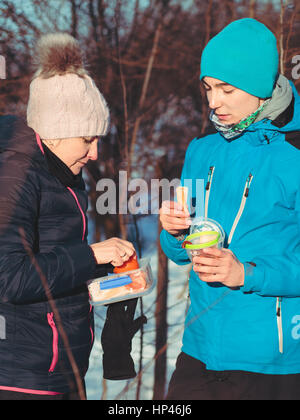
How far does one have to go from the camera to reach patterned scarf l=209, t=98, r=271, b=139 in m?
1.85

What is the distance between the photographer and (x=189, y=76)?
203 inches

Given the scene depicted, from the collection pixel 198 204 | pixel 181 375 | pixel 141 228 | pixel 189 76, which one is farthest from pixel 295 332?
pixel 189 76

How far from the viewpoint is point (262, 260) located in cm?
175

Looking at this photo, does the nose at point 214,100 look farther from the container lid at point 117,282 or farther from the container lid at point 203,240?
the container lid at point 117,282

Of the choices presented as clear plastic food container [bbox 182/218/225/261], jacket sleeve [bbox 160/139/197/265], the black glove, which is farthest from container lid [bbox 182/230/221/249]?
the black glove

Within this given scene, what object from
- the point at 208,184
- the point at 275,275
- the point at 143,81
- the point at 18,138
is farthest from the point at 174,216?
the point at 143,81

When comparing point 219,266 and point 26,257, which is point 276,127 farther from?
point 26,257

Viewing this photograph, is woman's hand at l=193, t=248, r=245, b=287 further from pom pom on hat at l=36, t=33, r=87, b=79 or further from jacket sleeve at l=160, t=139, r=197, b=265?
pom pom on hat at l=36, t=33, r=87, b=79

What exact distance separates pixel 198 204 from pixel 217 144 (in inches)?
10.1

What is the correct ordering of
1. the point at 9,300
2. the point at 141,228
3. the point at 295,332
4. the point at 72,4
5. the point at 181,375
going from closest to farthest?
the point at 9,300 < the point at 295,332 < the point at 181,375 < the point at 72,4 < the point at 141,228

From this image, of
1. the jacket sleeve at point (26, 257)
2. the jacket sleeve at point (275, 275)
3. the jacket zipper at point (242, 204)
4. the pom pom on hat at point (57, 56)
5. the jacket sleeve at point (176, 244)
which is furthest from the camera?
the jacket sleeve at point (176, 244)

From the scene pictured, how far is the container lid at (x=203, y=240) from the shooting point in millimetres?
1635

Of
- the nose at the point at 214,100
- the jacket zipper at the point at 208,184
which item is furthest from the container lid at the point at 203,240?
the nose at the point at 214,100
